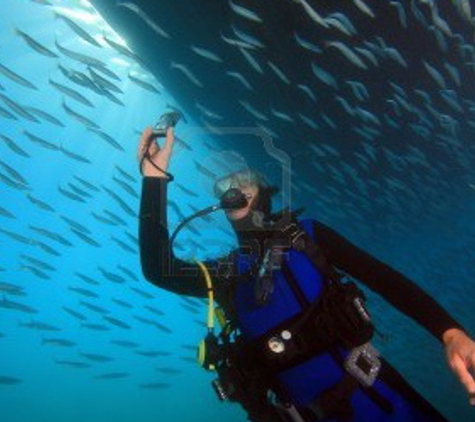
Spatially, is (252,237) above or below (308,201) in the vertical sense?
above

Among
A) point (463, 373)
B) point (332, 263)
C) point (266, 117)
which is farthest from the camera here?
point (266, 117)

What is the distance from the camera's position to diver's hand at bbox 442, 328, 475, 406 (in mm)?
1732

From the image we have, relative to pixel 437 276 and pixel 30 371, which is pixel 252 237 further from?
pixel 30 371

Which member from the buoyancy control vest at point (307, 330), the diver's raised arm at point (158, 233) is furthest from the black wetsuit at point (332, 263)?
the buoyancy control vest at point (307, 330)

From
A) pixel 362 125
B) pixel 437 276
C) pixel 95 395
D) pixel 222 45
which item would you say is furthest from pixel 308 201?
pixel 95 395

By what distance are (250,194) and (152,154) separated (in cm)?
73

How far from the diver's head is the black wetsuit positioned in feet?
0.89

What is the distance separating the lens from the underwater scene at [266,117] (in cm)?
792

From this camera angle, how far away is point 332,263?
8.83 feet

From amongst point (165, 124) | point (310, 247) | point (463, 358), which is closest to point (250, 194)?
point (310, 247)

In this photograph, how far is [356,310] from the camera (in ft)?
7.83

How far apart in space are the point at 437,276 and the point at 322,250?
18809 millimetres

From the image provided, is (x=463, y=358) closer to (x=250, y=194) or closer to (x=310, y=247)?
(x=310, y=247)

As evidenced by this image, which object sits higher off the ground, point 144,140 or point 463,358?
point 144,140
